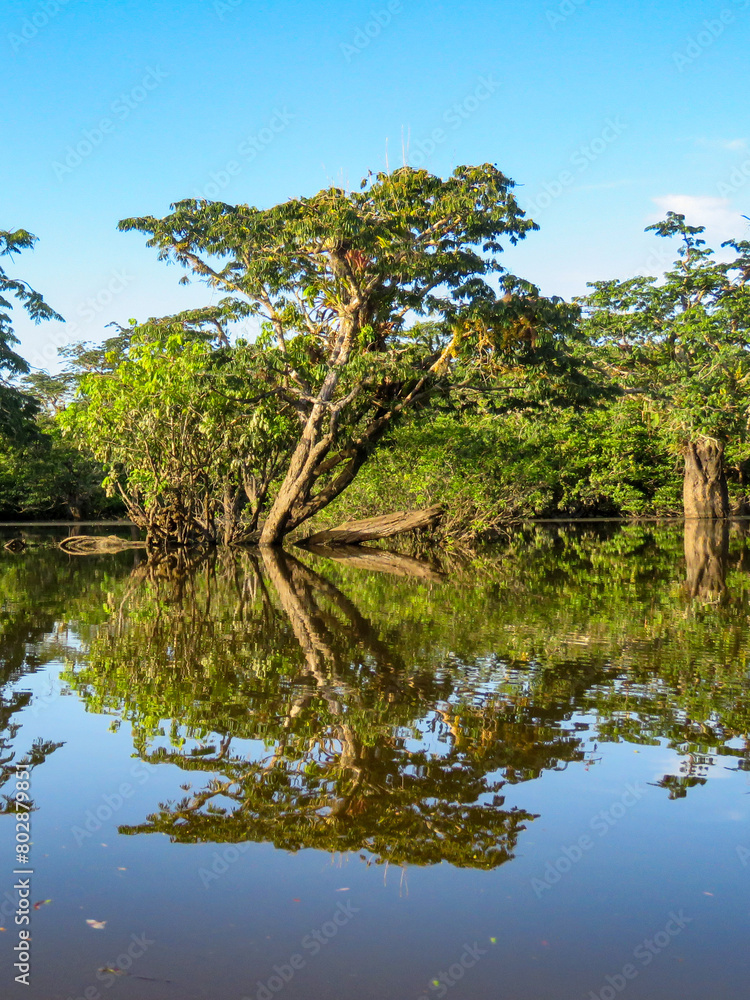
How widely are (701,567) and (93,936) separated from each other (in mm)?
14953

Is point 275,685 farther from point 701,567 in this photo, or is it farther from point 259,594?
point 701,567

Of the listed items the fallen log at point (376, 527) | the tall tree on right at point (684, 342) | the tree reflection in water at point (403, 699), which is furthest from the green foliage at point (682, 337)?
the tree reflection in water at point (403, 699)

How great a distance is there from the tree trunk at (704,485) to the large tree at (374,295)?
17397 millimetres

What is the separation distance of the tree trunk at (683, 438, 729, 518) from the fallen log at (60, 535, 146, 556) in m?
21.8

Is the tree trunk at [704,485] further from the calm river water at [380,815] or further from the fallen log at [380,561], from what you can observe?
the calm river water at [380,815]

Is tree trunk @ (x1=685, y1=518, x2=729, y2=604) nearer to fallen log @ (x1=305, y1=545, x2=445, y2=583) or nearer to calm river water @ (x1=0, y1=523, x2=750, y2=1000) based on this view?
calm river water @ (x1=0, y1=523, x2=750, y2=1000)

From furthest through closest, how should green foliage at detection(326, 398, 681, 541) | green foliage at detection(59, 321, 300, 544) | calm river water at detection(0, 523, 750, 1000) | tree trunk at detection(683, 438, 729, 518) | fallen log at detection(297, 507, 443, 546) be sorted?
tree trunk at detection(683, 438, 729, 518)
green foliage at detection(326, 398, 681, 541)
fallen log at detection(297, 507, 443, 546)
green foliage at detection(59, 321, 300, 544)
calm river water at detection(0, 523, 750, 1000)

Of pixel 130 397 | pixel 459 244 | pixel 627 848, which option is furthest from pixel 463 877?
pixel 130 397

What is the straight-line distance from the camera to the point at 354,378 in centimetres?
2052

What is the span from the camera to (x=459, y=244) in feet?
63.8

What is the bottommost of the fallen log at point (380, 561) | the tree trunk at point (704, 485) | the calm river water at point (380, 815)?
the fallen log at point (380, 561)

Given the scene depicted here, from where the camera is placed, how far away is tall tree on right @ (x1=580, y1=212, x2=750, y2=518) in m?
31.2

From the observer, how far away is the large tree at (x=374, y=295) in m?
18.7

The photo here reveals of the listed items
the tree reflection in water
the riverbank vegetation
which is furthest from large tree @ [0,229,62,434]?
the tree reflection in water
